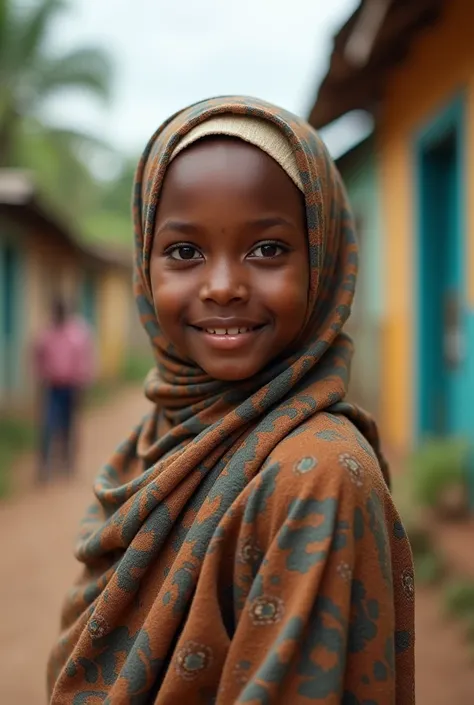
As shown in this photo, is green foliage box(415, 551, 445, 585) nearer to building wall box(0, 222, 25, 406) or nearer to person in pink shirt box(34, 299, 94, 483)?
person in pink shirt box(34, 299, 94, 483)

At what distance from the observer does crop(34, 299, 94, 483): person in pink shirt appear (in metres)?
7.27

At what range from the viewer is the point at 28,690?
11.0 feet

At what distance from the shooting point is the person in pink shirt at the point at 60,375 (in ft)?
23.8

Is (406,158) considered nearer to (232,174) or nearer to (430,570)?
(430,570)

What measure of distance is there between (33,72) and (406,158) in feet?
38.4

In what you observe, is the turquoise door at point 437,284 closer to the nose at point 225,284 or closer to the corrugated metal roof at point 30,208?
the corrugated metal roof at point 30,208

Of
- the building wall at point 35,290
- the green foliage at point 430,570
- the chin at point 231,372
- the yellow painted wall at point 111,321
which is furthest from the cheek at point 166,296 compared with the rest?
the yellow painted wall at point 111,321

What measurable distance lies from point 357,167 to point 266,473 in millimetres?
8282

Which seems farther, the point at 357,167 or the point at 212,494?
the point at 357,167

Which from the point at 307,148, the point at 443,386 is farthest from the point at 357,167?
the point at 307,148

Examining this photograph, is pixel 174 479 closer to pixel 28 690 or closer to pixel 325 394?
pixel 325 394

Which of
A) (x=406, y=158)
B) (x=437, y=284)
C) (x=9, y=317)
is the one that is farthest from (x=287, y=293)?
(x=9, y=317)

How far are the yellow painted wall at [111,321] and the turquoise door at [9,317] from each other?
703 centimetres

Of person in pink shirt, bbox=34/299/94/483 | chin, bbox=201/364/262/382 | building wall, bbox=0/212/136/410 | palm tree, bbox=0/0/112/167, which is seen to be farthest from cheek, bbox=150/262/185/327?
palm tree, bbox=0/0/112/167
